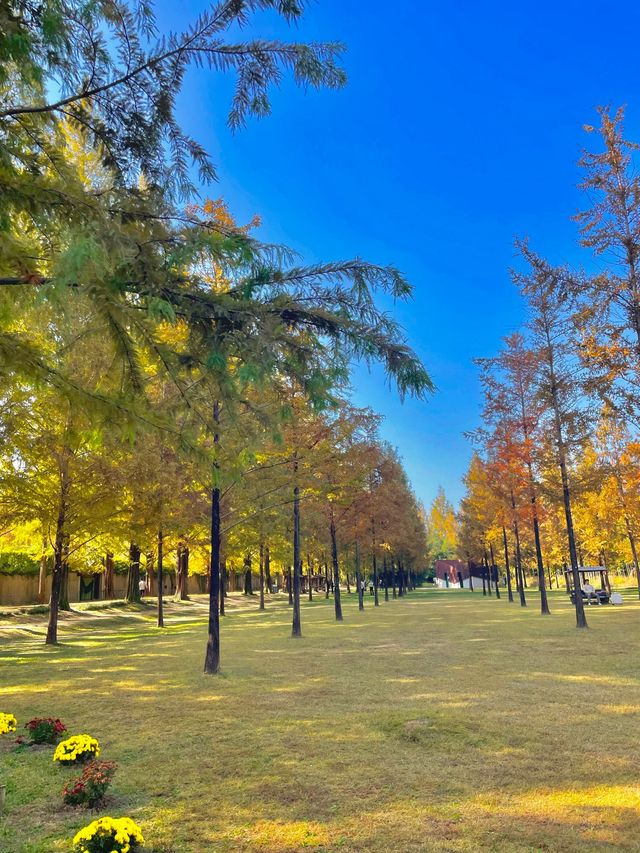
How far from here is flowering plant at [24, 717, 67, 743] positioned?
6.26 m

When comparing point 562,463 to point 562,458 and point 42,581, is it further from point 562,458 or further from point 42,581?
point 42,581

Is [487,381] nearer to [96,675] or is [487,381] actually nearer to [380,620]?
[380,620]

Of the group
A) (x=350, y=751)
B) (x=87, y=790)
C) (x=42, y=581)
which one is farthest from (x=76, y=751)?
(x=42, y=581)

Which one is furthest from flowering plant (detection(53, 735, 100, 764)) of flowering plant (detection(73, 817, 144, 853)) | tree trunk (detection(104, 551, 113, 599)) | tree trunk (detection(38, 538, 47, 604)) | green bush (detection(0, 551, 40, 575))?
tree trunk (detection(104, 551, 113, 599))

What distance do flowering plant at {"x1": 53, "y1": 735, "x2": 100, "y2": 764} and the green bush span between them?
87.8ft

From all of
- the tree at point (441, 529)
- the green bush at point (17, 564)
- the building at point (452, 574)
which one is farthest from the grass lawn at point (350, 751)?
the tree at point (441, 529)

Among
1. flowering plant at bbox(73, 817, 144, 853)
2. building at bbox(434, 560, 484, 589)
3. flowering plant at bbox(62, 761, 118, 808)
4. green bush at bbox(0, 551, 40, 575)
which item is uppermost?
green bush at bbox(0, 551, 40, 575)

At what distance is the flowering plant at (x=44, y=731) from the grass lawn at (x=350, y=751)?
297mm

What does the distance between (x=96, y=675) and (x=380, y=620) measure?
14265 mm

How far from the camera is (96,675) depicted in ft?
36.0

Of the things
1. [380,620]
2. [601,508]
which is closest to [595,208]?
[380,620]

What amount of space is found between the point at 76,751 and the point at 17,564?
28689mm

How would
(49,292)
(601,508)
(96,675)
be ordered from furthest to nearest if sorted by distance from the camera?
(601,508) → (96,675) → (49,292)

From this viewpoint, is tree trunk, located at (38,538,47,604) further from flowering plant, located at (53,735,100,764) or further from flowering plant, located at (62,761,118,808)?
flowering plant, located at (62,761,118,808)
